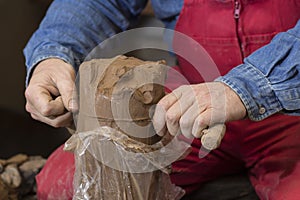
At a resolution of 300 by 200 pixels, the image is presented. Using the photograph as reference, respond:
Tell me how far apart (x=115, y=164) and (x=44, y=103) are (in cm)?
16

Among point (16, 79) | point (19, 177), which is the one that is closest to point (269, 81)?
point (19, 177)

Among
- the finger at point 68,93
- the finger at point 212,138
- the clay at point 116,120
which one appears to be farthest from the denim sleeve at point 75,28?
the finger at point 212,138

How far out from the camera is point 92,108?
72 cm

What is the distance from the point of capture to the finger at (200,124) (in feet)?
2.30

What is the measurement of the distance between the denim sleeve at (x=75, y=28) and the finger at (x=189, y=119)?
31 centimetres

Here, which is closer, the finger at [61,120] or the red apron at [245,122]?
the finger at [61,120]

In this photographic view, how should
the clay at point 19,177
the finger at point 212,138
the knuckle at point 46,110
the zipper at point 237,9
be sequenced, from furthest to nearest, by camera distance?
the clay at point 19,177
the zipper at point 237,9
the knuckle at point 46,110
the finger at point 212,138

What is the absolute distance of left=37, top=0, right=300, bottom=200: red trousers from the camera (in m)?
0.94

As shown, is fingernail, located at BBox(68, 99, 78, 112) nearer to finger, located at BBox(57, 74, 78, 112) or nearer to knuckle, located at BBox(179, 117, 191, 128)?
finger, located at BBox(57, 74, 78, 112)

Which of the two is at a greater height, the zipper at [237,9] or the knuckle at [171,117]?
the zipper at [237,9]

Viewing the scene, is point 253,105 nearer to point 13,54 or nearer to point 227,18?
point 227,18

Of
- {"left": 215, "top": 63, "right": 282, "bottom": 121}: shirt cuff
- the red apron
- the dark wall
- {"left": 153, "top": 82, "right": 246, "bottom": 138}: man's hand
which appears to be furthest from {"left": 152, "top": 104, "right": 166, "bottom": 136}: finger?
the dark wall

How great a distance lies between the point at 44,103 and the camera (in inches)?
32.2

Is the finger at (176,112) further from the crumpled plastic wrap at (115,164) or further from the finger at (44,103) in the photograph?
the finger at (44,103)
